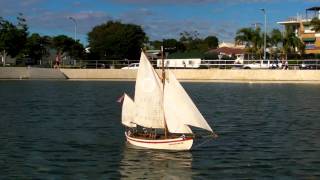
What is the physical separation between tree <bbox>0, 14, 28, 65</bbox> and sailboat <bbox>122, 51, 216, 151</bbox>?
415 feet

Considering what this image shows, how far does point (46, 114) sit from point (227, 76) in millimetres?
73493

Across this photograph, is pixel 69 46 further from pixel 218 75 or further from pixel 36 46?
pixel 218 75

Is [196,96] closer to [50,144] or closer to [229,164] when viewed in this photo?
[50,144]

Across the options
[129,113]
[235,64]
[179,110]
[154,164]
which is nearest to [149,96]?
[179,110]

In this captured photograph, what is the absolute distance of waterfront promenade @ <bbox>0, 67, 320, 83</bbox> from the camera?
120188 millimetres

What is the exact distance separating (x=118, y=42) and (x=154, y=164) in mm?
147863

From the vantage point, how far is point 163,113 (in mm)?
33219

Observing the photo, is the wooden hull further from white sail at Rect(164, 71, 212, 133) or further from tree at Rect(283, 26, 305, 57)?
tree at Rect(283, 26, 305, 57)

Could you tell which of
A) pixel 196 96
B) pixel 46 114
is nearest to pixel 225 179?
pixel 46 114

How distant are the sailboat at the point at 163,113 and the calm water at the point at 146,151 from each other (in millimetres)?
636

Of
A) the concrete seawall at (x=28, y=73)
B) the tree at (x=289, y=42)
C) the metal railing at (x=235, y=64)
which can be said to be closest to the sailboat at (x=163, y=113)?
the metal railing at (x=235, y=64)

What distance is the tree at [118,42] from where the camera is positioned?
17512 centimetres

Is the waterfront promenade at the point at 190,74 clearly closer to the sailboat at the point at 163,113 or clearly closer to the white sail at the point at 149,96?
the sailboat at the point at 163,113

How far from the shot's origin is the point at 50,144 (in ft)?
118
